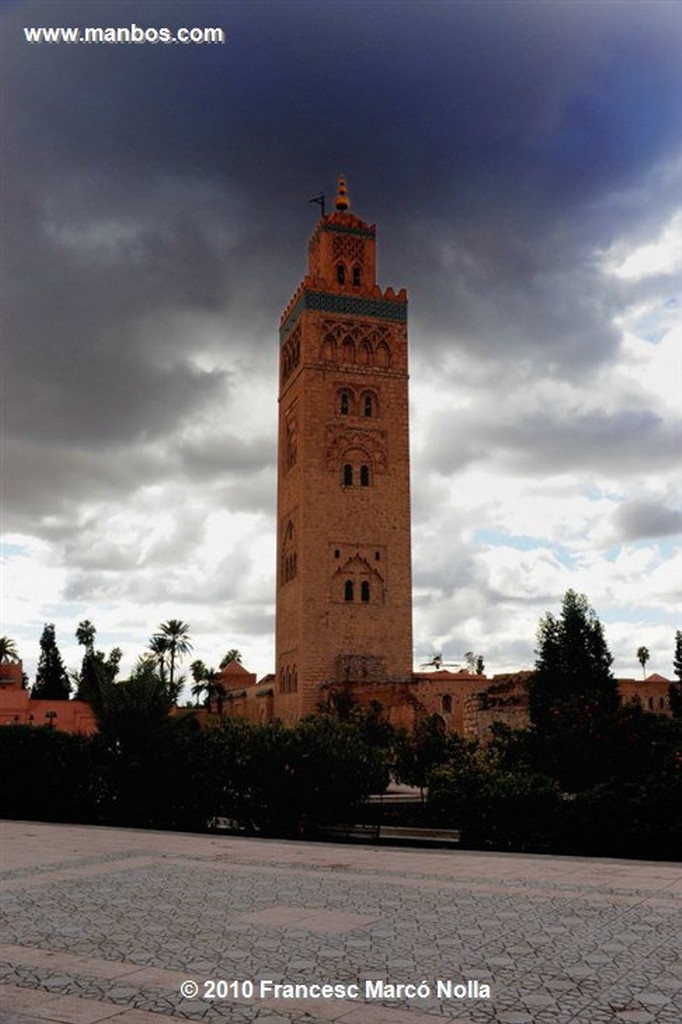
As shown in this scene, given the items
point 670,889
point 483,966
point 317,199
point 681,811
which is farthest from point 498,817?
point 317,199

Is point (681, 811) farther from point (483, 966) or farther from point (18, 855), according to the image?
point (18, 855)

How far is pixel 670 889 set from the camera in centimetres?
685

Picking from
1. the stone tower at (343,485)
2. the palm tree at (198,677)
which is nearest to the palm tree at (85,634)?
the palm tree at (198,677)

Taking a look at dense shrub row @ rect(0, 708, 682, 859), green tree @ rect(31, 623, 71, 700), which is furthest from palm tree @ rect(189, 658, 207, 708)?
dense shrub row @ rect(0, 708, 682, 859)

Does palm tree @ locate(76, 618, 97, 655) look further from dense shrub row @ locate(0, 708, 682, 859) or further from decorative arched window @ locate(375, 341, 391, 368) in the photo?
dense shrub row @ locate(0, 708, 682, 859)

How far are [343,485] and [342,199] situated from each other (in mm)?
15084

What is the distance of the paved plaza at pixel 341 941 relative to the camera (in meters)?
3.88

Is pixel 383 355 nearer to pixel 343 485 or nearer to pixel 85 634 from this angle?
pixel 343 485

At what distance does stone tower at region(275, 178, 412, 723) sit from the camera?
135 ft

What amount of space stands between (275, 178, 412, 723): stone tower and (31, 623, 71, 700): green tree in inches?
741

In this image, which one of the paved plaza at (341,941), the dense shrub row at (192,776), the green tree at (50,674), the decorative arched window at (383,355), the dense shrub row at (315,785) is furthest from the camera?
the green tree at (50,674)

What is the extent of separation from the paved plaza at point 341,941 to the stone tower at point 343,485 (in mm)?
32525

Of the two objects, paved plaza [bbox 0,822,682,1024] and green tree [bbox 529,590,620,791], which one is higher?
green tree [bbox 529,590,620,791]

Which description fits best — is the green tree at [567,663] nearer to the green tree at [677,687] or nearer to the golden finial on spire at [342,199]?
the green tree at [677,687]
